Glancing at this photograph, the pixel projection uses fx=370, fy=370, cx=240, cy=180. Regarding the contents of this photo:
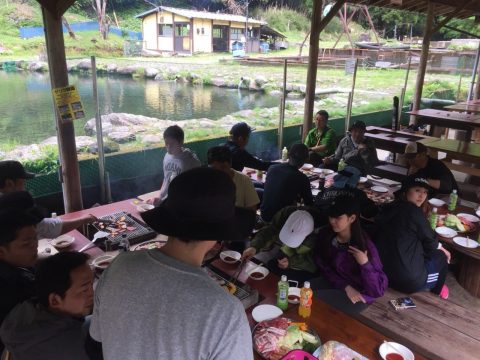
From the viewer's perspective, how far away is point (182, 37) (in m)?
8.93

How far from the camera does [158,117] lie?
7953 mm

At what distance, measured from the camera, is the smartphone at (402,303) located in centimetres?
274

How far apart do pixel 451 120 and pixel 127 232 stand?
8192 millimetres

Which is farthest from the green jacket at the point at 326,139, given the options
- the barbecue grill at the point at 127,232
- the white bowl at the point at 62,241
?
the white bowl at the point at 62,241

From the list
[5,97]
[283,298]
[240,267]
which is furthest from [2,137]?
[283,298]

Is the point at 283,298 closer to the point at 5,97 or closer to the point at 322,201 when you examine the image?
the point at 322,201

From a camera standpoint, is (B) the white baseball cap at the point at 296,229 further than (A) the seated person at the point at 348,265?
Yes

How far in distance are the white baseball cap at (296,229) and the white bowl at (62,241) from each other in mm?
1789

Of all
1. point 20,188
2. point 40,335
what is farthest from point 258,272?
point 20,188

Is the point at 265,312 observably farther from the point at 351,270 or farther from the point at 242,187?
the point at 242,187

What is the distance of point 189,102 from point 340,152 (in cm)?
407

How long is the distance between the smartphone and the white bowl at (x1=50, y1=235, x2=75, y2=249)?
264 centimetres

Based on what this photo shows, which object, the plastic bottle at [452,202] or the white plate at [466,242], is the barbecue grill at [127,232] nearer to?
the white plate at [466,242]

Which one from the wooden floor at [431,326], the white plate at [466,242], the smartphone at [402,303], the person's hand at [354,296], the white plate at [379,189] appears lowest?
the wooden floor at [431,326]
